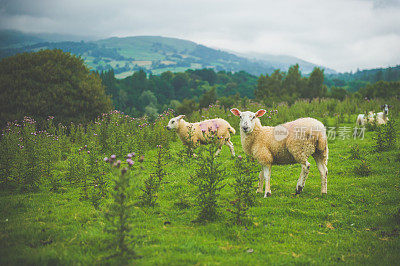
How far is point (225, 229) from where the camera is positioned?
5465 mm

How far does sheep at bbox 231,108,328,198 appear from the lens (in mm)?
7285

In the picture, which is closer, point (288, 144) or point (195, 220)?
point (195, 220)

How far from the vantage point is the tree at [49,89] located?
827 inches

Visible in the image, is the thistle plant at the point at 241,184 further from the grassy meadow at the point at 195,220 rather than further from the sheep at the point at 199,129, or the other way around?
the sheep at the point at 199,129

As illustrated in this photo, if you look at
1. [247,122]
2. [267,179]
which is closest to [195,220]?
[267,179]

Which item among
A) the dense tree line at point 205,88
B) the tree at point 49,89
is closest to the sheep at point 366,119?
the tree at point 49,89

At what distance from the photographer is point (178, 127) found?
41.5 feet

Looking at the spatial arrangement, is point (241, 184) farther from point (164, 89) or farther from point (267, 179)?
point (164, 89)

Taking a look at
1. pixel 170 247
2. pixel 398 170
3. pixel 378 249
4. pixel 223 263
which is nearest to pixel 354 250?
pixel 378 249

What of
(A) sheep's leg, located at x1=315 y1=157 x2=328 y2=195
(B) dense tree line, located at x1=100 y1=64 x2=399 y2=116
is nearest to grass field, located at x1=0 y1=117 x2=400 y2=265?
(A) sheep's leg, located at x1=315 y1=157 x2=328 y2=195

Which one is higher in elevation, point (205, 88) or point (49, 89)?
point (205, 88)

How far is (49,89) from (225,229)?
22.6 meters

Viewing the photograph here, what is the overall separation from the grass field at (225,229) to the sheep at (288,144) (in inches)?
31.8

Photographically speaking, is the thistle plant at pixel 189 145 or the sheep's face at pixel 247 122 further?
the thistle plant at pixel 189 145
